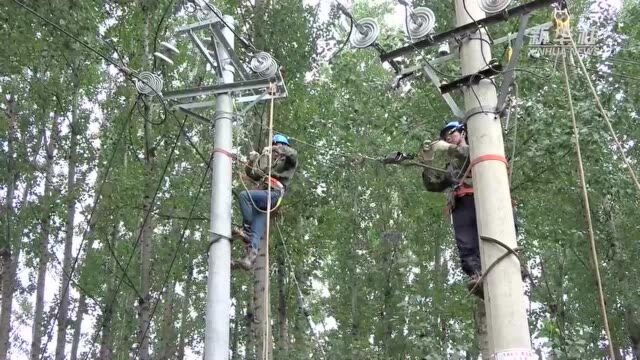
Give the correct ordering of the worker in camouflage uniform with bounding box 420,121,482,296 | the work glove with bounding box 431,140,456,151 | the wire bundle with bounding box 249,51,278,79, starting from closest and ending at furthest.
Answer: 1. the worker in camouflage uniform with bounding box 420,121,482,296
2. the work glove with bounding box 431,140,456,151
3. the wire bundle with bounding box 249,51,278,79

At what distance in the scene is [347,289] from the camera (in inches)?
622

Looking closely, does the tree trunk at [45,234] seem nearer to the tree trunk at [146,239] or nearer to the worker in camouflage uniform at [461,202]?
the tree trunk at [146,239]

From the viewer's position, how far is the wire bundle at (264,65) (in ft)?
16.9

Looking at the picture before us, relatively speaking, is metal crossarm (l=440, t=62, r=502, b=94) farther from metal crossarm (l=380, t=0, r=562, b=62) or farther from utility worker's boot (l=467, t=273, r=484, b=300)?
utility worker's boot (l=467, t=273, r=484, b=300)

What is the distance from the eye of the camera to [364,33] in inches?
183

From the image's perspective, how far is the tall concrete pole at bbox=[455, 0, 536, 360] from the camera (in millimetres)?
3305

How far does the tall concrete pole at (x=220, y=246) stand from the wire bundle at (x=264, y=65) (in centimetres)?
42

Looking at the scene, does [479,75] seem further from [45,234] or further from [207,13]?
[45,234]

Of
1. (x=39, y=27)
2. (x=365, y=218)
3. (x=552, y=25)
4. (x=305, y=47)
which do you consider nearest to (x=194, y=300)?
(x=365, y=218)

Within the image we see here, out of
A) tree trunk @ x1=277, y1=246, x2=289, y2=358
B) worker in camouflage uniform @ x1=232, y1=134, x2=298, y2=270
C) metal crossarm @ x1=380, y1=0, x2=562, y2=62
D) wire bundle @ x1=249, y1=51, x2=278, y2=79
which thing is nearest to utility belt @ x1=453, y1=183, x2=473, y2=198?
metal crossarm @ x1=380, y1=0, x2=562, y2=62

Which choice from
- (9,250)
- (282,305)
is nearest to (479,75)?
(282,305)

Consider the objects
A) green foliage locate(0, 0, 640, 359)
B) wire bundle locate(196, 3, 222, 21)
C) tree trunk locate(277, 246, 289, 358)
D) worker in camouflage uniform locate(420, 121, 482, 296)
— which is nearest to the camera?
worker in camouflage uniform locate(420, 121, 482, 296)

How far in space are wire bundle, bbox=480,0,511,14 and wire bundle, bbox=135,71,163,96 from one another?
9.51ft

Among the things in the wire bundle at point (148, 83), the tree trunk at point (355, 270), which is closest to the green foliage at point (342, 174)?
the tree trunk at point (355, 270)
